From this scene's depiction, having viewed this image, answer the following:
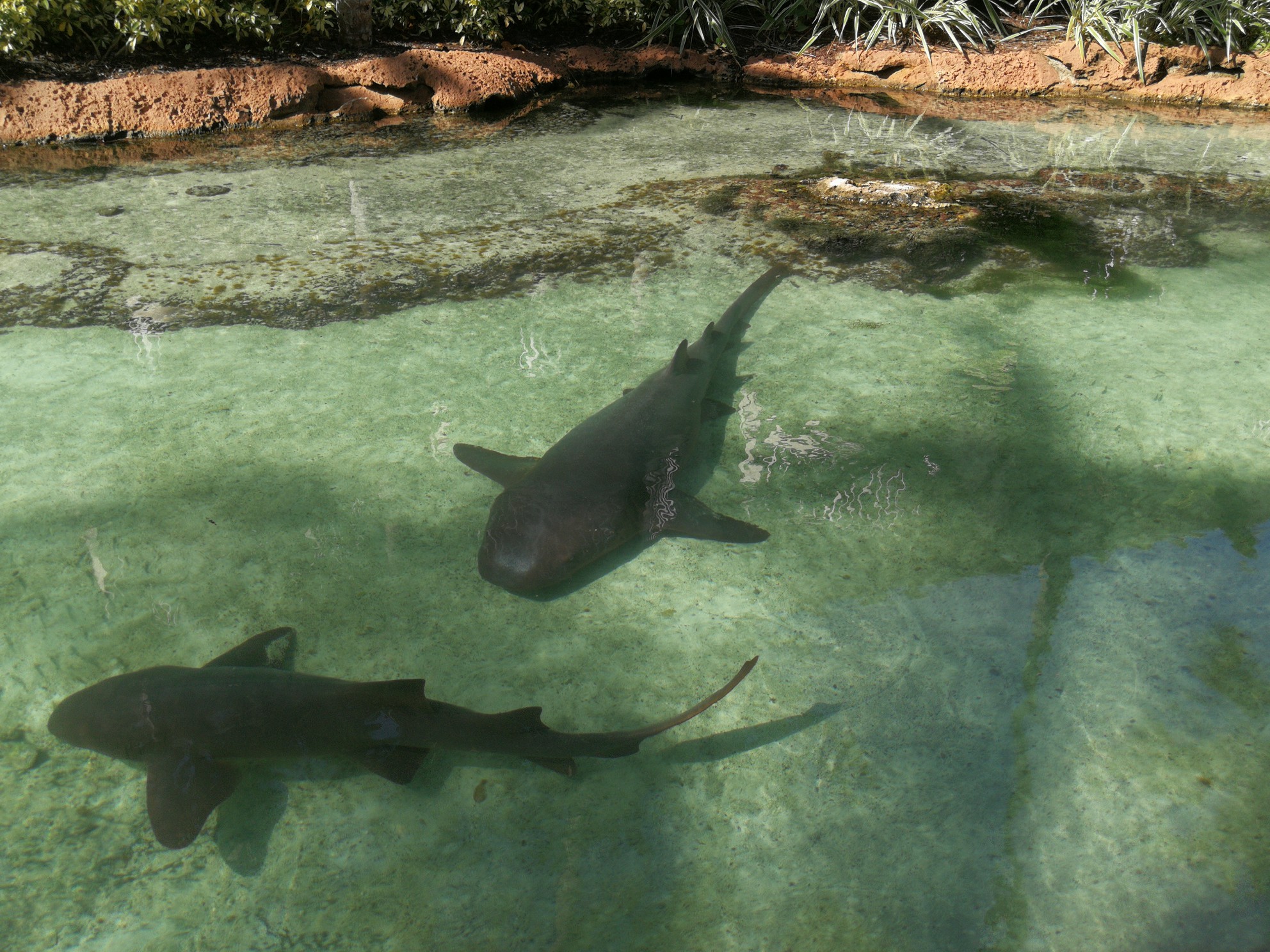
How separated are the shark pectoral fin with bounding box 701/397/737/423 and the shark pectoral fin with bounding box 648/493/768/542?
58 centimetres

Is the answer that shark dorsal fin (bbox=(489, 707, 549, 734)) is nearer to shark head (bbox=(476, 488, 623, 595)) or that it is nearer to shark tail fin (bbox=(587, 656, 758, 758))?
shark tail fin (bbox=(587, 656, 758, 758))

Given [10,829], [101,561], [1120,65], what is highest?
[1120,65]

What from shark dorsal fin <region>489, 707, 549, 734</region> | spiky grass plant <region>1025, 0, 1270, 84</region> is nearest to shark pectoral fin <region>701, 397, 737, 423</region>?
shark dorsal fin <region>489, 707, 549, 734</region>

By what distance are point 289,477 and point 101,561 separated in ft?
1.89

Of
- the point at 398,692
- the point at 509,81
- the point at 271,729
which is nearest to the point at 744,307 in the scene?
the point at 398,692

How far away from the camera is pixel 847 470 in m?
2.90

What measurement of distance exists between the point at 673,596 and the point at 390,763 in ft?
2.85

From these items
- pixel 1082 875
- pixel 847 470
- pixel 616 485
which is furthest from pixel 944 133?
pixel 1082 875

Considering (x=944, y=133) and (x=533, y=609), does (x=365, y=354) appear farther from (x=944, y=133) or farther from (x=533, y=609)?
(x=944, y=133)

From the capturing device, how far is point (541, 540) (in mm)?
2326

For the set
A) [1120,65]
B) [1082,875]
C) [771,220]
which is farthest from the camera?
[1120,65]

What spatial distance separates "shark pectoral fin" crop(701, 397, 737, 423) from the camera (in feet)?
10.2

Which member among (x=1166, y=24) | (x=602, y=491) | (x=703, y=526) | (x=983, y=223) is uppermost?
(x=1166, y=24)

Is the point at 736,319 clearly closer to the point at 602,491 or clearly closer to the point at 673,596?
the point at 602,491
